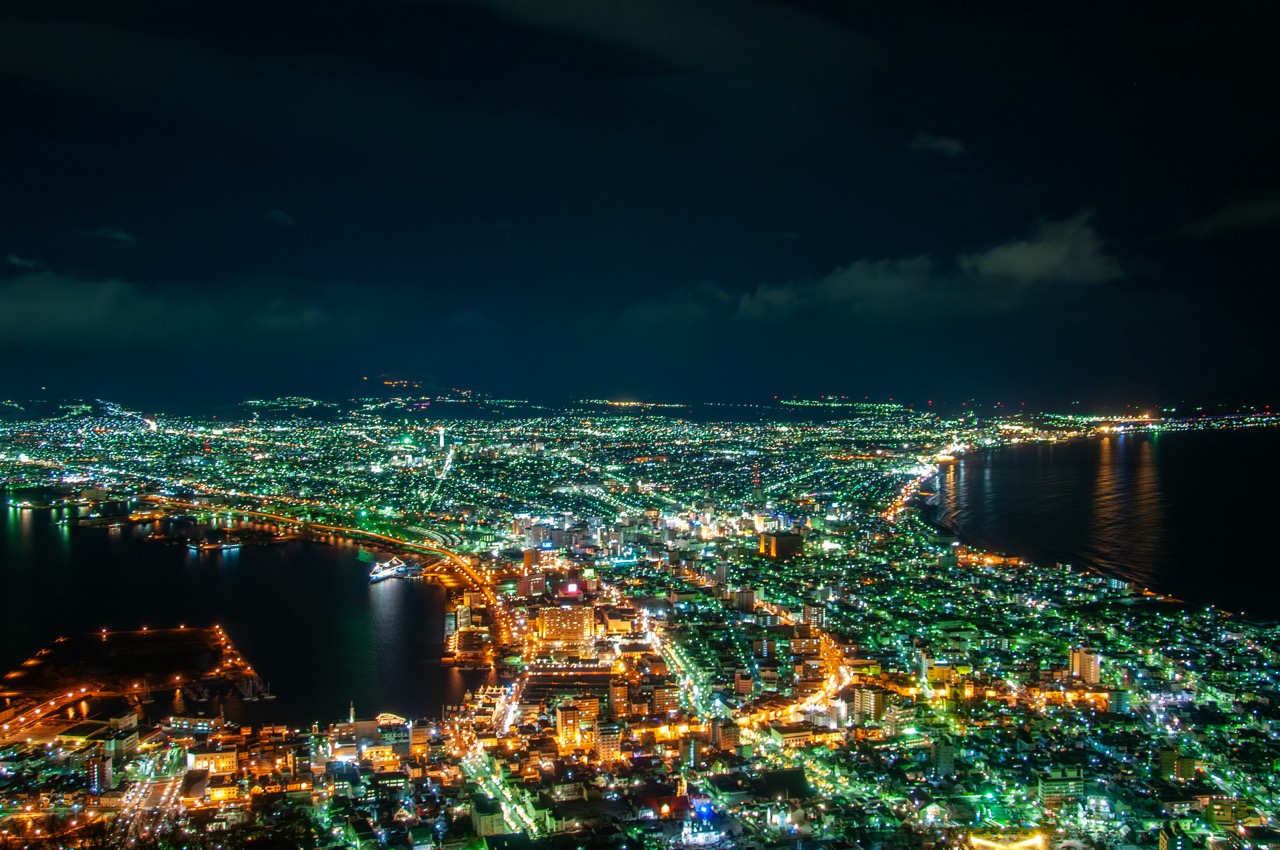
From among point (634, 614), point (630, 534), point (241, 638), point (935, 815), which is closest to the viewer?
point (935, 815)

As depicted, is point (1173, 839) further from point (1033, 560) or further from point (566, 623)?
point (1033, 560)

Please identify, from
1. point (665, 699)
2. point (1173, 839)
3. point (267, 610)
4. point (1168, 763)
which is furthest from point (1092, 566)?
point (267, 610)

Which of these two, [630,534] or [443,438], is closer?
[630,534]

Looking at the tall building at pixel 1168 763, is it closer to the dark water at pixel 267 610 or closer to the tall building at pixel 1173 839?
the tall building at pixel 1173 839

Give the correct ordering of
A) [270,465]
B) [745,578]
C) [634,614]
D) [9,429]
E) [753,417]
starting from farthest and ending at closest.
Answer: [753,417], [9,429], [270,465], [745,578], [634,614]

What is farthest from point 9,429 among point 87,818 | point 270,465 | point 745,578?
point 87,818

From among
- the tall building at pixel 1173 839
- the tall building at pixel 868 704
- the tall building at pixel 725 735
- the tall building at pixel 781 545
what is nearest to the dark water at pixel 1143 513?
the tall building at pixel 781 545

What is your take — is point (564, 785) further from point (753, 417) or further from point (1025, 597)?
point (753, 417)
